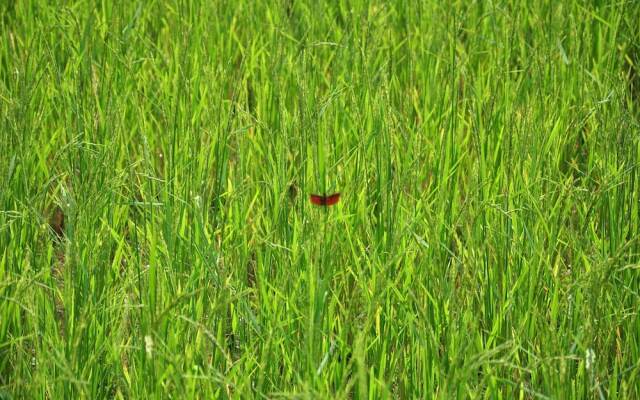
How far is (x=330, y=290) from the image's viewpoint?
204 cm

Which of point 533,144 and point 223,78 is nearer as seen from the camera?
point 533,144

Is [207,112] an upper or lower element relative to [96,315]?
upper

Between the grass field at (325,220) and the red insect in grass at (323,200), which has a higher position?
the red insect in grass at (323,200)

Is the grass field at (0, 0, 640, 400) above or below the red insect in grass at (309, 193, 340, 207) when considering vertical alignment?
below

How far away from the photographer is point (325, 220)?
192cm

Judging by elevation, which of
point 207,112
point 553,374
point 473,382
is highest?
point 207,112

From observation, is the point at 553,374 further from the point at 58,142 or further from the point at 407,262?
the point at 58,142

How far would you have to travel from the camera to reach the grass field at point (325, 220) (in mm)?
1756

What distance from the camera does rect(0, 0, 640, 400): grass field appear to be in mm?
1756

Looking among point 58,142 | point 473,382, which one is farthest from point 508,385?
point 58,142

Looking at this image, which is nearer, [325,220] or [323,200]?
[323,200]

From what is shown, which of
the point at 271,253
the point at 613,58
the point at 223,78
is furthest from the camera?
the point at 613,58

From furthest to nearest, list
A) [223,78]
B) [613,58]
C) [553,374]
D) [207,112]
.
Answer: [613,58], [223,78], [207,112], [553,374]

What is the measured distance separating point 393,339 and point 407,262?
0.15 meters
